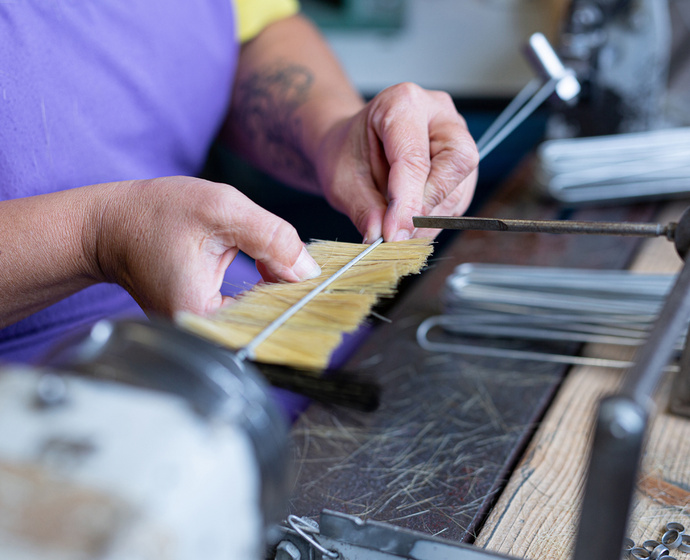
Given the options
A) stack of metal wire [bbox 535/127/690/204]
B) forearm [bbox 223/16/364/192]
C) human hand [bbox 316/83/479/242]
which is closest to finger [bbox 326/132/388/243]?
human hand [bbox 316/83/479/242]

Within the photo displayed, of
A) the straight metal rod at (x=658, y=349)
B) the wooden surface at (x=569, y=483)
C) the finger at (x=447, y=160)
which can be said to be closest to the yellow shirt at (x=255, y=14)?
the finger at (x=447, y=160)

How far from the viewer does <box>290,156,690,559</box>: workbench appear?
1.94 ft

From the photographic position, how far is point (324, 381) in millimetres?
448

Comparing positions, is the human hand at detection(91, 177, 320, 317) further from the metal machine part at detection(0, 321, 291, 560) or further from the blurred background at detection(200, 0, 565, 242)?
the blurred background at detection(200, 0, 565, 242)

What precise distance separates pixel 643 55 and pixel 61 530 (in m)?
1.58

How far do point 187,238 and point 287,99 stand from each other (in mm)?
591

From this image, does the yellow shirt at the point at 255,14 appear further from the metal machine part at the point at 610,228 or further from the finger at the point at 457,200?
the metal machine part at the point at 610,228

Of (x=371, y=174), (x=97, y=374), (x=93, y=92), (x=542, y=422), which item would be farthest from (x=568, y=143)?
(x=97, y=374)

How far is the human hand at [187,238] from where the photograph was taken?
0.53 metres

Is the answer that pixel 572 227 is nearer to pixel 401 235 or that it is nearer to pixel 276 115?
pixel 401 235

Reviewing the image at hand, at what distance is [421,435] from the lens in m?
0.71

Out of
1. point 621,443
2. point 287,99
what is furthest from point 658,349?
point 287,99

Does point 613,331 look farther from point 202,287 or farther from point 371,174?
point 202,287

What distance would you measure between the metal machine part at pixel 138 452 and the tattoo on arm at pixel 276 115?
2.40 ft
